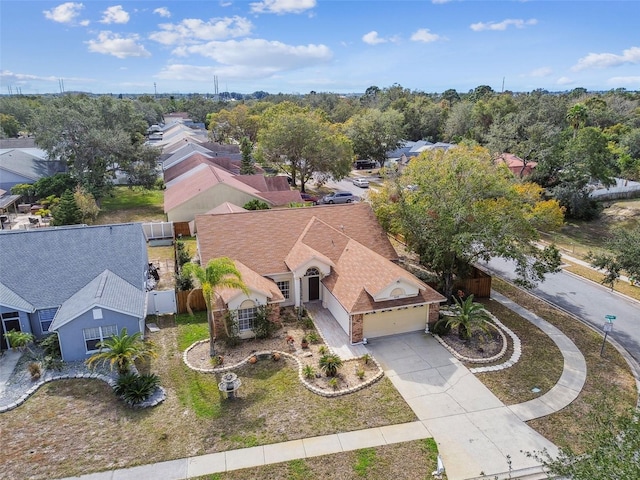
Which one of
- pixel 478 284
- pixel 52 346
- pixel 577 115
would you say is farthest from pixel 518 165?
pixel 52 346

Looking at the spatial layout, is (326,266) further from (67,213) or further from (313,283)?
(67,213)

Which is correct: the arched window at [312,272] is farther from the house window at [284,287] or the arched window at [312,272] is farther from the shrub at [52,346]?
the shrub at [52,346]

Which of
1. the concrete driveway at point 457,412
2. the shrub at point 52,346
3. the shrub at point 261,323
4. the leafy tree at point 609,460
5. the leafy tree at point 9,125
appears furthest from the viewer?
the leafy tree at point 9,125

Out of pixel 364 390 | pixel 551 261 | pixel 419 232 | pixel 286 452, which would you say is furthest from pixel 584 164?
pixel 286 452

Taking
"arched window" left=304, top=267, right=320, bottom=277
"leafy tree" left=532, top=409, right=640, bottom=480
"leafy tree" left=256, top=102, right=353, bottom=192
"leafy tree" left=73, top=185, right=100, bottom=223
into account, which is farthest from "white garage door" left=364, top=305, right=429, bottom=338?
"leafy tree" left=256, top=102, right=353, bottom=192

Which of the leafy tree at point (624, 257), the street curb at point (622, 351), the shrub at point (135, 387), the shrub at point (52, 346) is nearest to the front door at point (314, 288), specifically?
the shrub at point (135, 387)

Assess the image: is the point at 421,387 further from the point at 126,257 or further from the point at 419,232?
the point at 126,257
